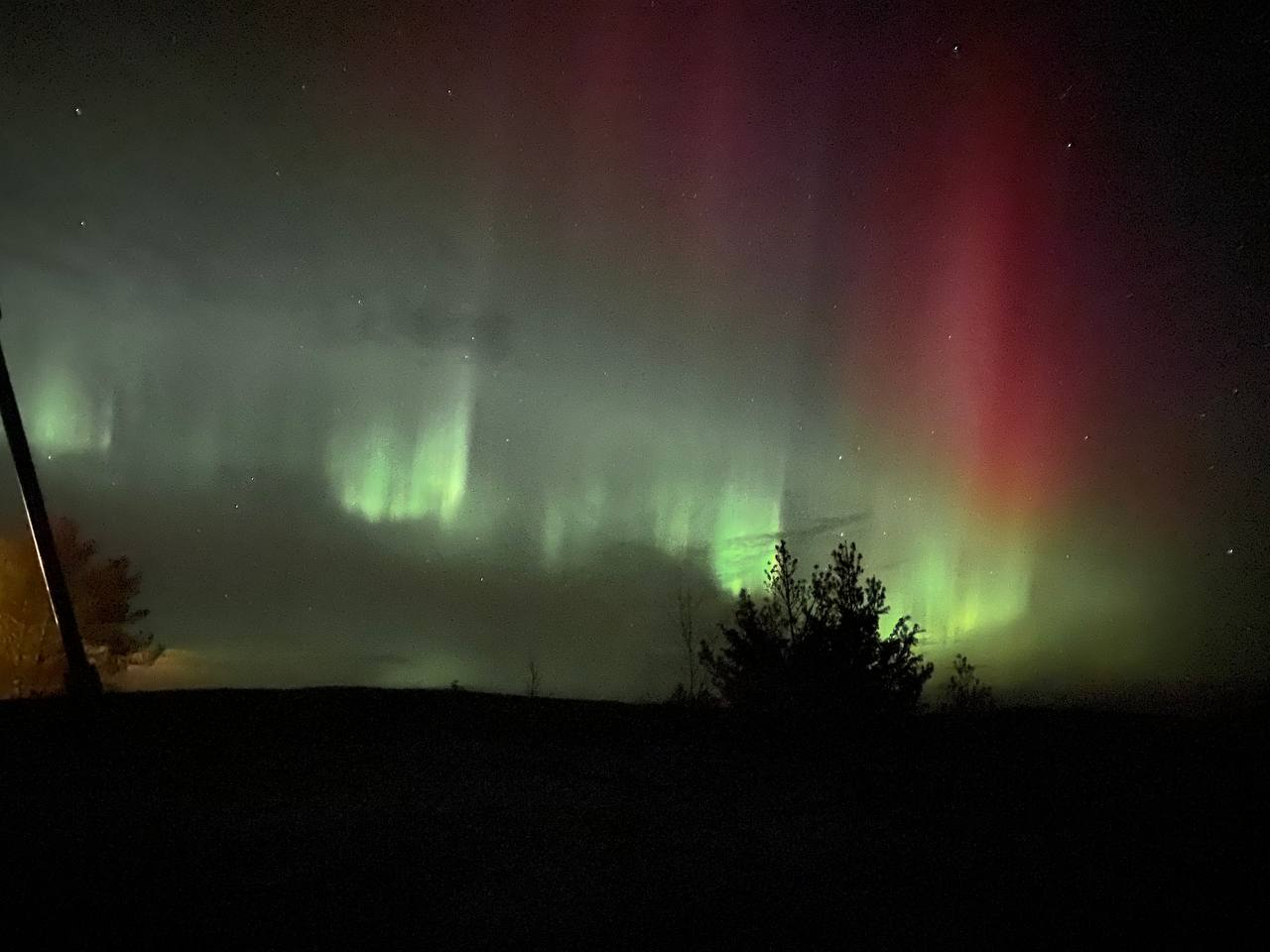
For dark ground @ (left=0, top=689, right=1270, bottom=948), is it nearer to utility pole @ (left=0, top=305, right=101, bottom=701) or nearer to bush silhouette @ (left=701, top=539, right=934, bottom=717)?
utility pole @ (left=0, top=305, right=101, bottom=701)

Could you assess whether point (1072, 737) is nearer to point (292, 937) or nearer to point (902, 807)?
point (902, 807)

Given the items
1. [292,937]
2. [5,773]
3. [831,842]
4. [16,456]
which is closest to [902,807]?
[831,842]

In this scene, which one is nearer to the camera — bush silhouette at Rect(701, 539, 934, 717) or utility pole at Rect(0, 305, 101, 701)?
utility pole at Rect(0, 305, 101, 701)

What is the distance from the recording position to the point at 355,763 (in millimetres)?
7277

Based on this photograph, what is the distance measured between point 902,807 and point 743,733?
2560 millimetres

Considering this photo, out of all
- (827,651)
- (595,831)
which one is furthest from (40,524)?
(827,651)

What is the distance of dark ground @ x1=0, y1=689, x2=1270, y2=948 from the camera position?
4.45m

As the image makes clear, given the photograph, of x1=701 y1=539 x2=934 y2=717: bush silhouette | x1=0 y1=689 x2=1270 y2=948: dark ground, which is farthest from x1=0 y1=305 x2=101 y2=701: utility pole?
x1=701 y1=539 x2=934 y2=717: bush silhouette

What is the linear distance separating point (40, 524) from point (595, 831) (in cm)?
790

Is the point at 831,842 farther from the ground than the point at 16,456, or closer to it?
closer to it

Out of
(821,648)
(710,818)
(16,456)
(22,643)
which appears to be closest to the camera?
(710,818)

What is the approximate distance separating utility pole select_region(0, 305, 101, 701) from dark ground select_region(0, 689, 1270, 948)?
26.7 inches

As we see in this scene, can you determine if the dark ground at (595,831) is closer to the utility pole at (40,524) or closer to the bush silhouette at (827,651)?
the utility pole at (40,524)

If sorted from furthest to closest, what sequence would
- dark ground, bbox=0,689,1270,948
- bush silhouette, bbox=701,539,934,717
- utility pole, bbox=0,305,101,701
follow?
1. bush silhouette, bbox=701,539,934,717
2. utility pole, bbox=0,305,101,701
3. dark ground, bbox=0,689,1270,948
